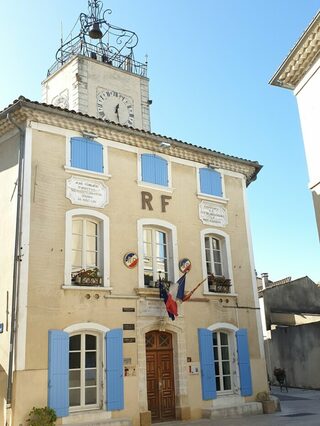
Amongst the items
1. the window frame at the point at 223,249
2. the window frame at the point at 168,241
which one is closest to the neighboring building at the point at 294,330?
the window frame at the point at 223,249

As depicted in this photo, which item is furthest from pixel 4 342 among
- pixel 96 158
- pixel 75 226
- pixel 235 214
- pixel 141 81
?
pixel 141 81

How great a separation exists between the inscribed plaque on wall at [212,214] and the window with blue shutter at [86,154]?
146 inches

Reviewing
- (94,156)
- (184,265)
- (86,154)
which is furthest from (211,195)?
(86,154)

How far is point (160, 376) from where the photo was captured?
12.8 metres

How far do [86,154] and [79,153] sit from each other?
0.20 metres

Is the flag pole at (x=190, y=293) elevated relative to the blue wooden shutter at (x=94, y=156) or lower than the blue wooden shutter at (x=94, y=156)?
lower

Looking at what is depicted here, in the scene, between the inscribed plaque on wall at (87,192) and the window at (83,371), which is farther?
the inscribed plaque on wall at (87,192)

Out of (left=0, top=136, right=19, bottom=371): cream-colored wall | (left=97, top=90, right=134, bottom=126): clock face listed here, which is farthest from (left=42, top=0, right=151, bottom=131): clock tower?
(left=0, top=136, right=19, bottom=371): cream-colored wall

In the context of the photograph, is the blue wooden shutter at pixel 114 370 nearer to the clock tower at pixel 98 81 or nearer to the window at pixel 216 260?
the window at pixel 216 260

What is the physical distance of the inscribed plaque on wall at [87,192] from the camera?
12.4 m

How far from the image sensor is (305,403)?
16.0 m

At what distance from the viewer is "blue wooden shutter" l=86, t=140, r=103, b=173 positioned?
1291 cm

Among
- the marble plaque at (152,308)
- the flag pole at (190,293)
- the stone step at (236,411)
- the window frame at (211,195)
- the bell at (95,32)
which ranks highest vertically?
the bell at (95,32)

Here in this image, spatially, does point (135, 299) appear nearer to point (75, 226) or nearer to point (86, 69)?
point (75, 226)
